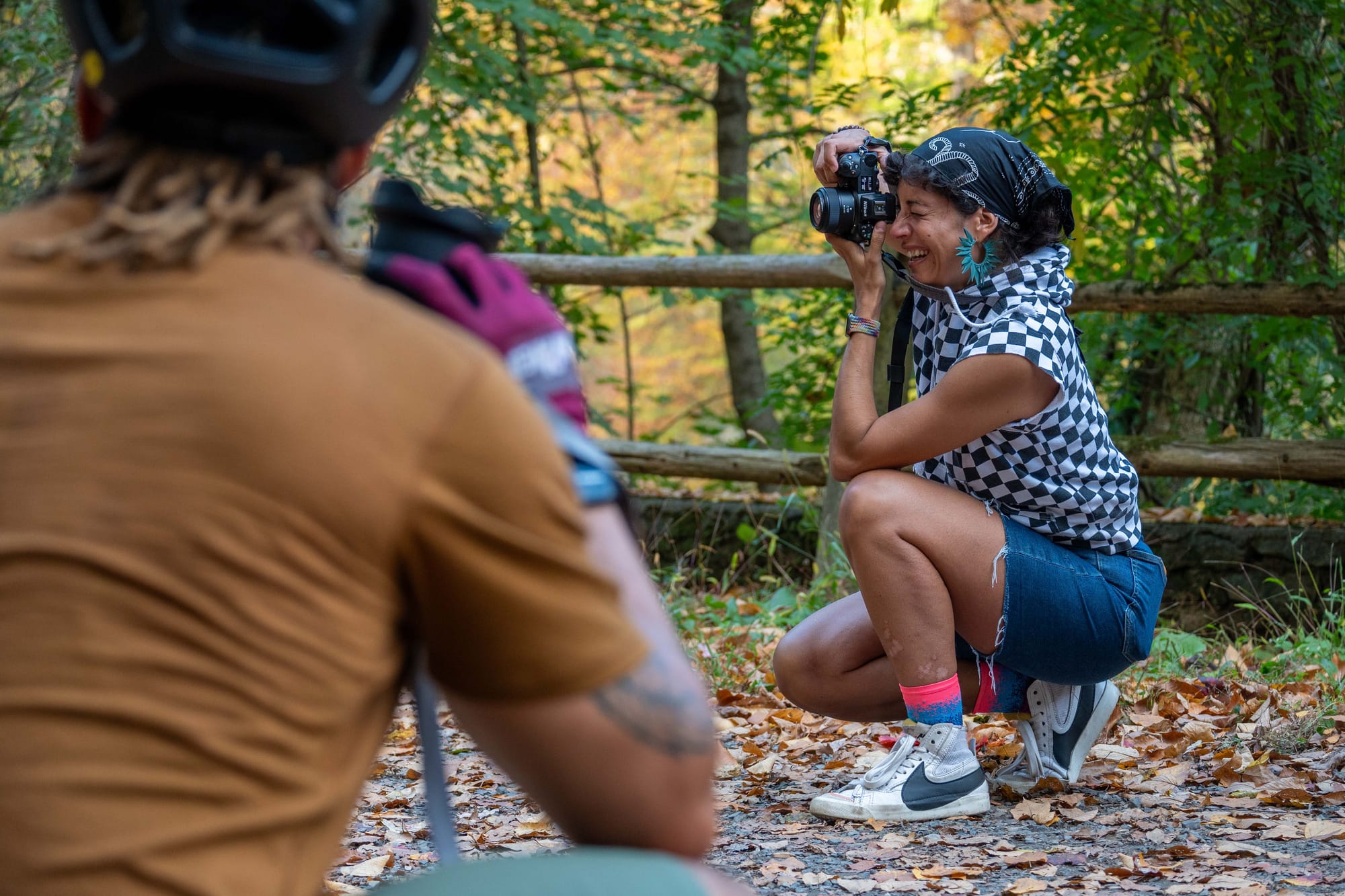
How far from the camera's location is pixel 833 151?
3314 mm

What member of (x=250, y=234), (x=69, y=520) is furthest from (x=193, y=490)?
(x=250, y=234)

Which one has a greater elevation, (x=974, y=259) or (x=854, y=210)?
(x=854, y=210)

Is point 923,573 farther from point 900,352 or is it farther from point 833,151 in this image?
point 833,151

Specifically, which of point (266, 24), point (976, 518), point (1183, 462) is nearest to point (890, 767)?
point (976, 518)

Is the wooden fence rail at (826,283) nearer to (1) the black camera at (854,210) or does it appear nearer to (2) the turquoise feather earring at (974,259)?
(1) the black camera at (854,210)

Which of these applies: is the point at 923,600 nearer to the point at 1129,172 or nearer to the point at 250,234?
the point at 250,234

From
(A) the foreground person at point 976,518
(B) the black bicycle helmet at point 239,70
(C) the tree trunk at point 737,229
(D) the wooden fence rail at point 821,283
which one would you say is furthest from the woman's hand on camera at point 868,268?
(C) the tree trunk at point 737,229

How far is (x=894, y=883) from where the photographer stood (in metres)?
2.49

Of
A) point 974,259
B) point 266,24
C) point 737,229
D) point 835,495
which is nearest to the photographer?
point 266,24

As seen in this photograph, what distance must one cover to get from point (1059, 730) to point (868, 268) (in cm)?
117

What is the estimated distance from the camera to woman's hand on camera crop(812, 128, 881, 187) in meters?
3.31

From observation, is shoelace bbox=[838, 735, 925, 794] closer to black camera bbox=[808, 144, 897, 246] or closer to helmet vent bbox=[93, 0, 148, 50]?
black camera bbox=[808, 144, 897, 246]

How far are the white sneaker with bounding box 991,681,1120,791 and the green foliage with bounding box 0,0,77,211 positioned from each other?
15.7ft

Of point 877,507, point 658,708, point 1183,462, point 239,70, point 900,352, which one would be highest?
point 239,70
